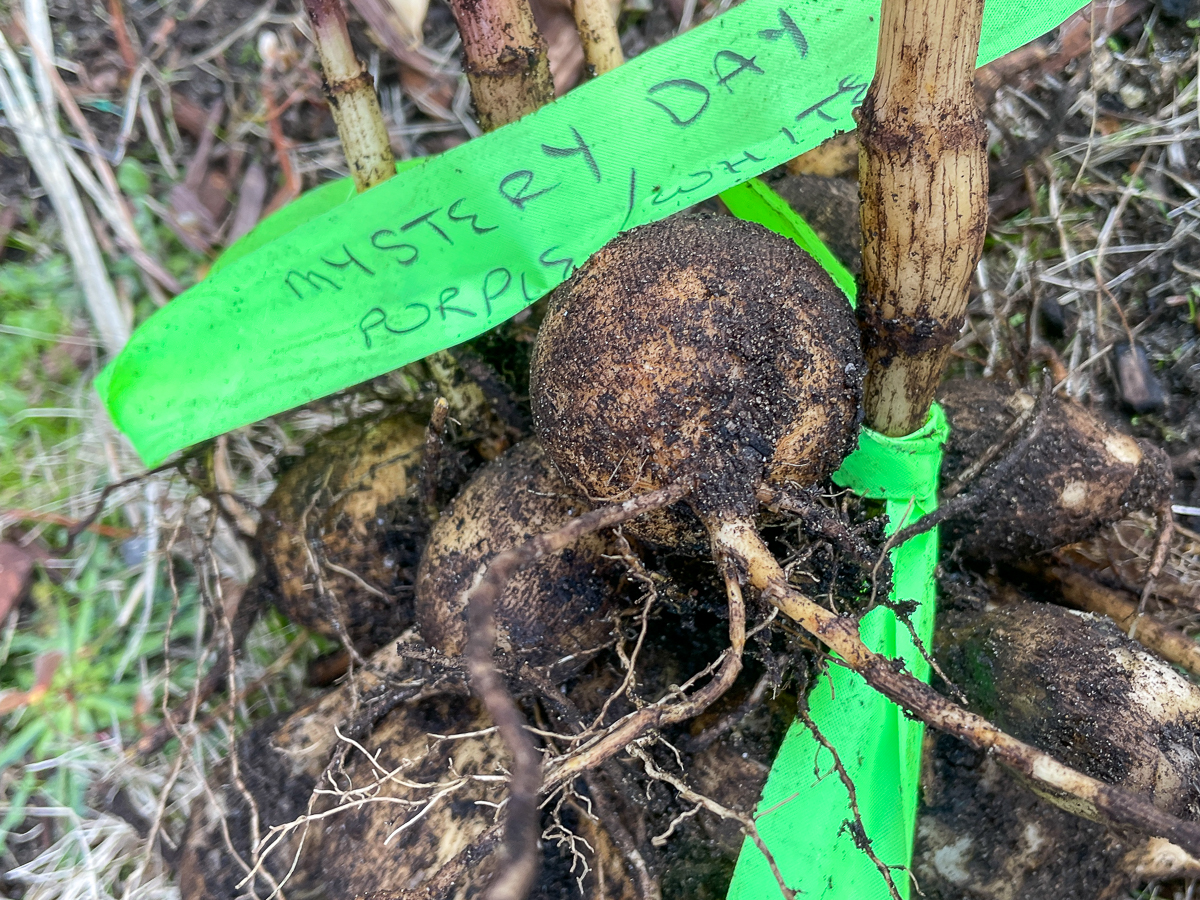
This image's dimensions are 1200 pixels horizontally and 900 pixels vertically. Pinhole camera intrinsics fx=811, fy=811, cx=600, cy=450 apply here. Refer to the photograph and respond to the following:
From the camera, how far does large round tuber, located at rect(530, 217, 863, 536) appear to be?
0.80 m

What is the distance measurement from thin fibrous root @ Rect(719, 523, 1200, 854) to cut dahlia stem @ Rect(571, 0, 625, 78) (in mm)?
714

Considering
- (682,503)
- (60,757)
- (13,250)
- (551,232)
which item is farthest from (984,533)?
(13,250)


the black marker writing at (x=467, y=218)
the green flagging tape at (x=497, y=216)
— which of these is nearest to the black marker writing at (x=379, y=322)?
the green flagging tape at (x=497, y=216)

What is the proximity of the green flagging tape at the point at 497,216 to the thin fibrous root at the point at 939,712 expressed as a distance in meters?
0.43

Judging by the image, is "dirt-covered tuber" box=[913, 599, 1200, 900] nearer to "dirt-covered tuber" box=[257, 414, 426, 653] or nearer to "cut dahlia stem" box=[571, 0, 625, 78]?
"dirt-covered tuber" box=[257, 414, 426, 653]

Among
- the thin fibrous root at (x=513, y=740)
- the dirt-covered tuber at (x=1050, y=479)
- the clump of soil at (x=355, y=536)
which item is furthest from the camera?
the clump of soil at (x=355, y=536)

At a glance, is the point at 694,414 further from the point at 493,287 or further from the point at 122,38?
the point at 122,38

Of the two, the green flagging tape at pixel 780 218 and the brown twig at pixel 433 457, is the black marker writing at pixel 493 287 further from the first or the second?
the green flagging tape at pixel 780 218

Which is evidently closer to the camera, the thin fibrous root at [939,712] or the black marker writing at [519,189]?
the thin fibrous root at [939,712]

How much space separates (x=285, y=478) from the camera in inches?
47.9

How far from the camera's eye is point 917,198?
79 cm

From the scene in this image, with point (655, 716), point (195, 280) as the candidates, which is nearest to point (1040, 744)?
point (655, 716)

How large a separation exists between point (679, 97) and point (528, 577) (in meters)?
0.58

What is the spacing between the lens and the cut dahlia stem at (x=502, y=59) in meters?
0.97
